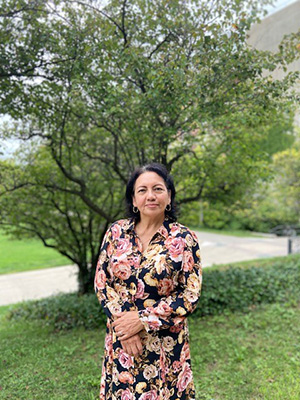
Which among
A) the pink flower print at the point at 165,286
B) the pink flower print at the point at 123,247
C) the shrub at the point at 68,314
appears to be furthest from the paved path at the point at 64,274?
the pink flower print at the point at 165,286

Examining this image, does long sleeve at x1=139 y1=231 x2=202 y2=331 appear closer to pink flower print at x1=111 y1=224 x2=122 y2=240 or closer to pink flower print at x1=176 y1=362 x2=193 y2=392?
pink flower print at x1=176 y1=362 x2=193 y2=392

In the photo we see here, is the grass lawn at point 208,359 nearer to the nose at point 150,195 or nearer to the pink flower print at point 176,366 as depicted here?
the pink flower print at point 176,366

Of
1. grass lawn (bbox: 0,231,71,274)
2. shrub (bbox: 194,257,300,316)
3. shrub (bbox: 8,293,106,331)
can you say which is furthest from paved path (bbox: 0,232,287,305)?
shrub (bbox: 194,257,300,316)

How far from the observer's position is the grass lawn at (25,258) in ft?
35.1

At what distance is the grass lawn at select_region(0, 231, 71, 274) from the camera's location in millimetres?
10703

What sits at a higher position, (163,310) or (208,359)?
(163,310)

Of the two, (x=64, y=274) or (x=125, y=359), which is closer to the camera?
(x=125, y=359)

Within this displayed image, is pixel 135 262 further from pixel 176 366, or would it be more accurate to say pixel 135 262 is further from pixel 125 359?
pixel 176 366

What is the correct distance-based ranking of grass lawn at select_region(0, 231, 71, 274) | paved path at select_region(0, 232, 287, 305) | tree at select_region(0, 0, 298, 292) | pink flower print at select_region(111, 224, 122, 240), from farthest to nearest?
grass lawn at select_region(0, 231, 71, 274)
paved path at select_region(0, 232, 287, 305)
tree at select_region(0, 0, 298, 292)
pink flower print at select_region(111, 224, 122, 240)

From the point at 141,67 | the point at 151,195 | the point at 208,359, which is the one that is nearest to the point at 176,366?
A: the point at 151,195

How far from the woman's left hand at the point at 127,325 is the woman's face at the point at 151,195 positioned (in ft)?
1.83

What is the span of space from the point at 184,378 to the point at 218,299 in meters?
3.49

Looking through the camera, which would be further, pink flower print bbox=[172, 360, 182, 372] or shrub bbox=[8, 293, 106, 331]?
shrub bbox=[8, 293, 106, 331]

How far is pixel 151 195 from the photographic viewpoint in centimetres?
183
